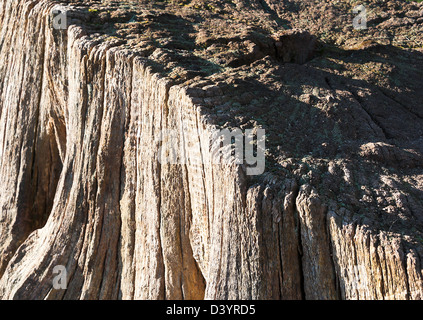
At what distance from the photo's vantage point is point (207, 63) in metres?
4.75

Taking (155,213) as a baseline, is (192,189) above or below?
above

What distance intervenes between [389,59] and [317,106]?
150 cm

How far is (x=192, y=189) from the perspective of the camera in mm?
4137

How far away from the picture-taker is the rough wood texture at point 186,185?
11.0 feet

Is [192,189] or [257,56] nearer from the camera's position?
[192,189]

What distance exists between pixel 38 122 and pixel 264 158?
3491mm

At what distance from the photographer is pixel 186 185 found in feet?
13.8

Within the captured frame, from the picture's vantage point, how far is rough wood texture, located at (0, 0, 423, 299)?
3.35 m

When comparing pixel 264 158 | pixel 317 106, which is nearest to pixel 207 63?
pixel 317 106
